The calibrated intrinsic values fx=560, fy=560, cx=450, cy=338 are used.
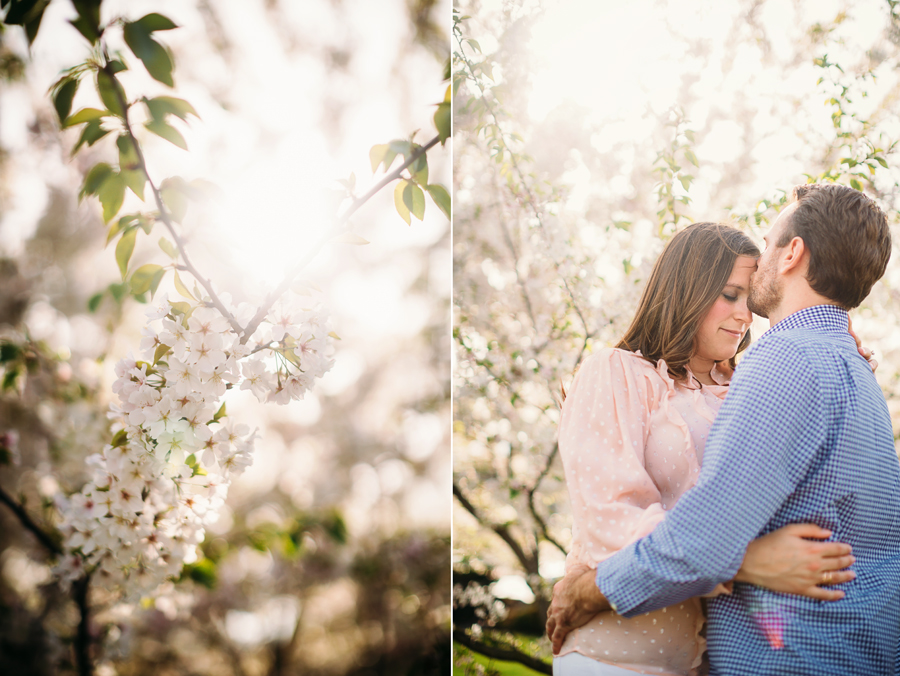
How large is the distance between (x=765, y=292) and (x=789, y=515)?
33 centimetres

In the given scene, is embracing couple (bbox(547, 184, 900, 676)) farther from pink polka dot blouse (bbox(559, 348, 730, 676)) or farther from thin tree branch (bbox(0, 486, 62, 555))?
thin tree branch (bbox(0, 486, 62, 555))

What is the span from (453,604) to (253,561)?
2.50 ft

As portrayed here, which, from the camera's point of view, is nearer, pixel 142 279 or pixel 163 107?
pixel 163 107

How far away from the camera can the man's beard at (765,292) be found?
82cm

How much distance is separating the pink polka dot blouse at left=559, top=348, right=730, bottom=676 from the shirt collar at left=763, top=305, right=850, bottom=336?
178 millimetres

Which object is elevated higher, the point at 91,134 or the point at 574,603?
the point at 91,134

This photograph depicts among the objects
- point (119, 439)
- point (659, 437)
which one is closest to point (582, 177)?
point (659, 437)

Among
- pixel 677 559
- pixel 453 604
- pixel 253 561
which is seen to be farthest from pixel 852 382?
pixel 253 561

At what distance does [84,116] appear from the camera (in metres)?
0.71

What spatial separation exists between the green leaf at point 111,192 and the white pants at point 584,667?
91 centimetres

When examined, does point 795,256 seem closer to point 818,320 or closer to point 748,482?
point 818,320

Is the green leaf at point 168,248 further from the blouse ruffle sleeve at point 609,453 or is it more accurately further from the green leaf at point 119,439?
the blouse ruffle sleeve at point 609,453

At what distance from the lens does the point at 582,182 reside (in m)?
1.55

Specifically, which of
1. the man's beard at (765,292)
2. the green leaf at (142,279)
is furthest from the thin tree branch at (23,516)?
the man's beard at (765,292)
